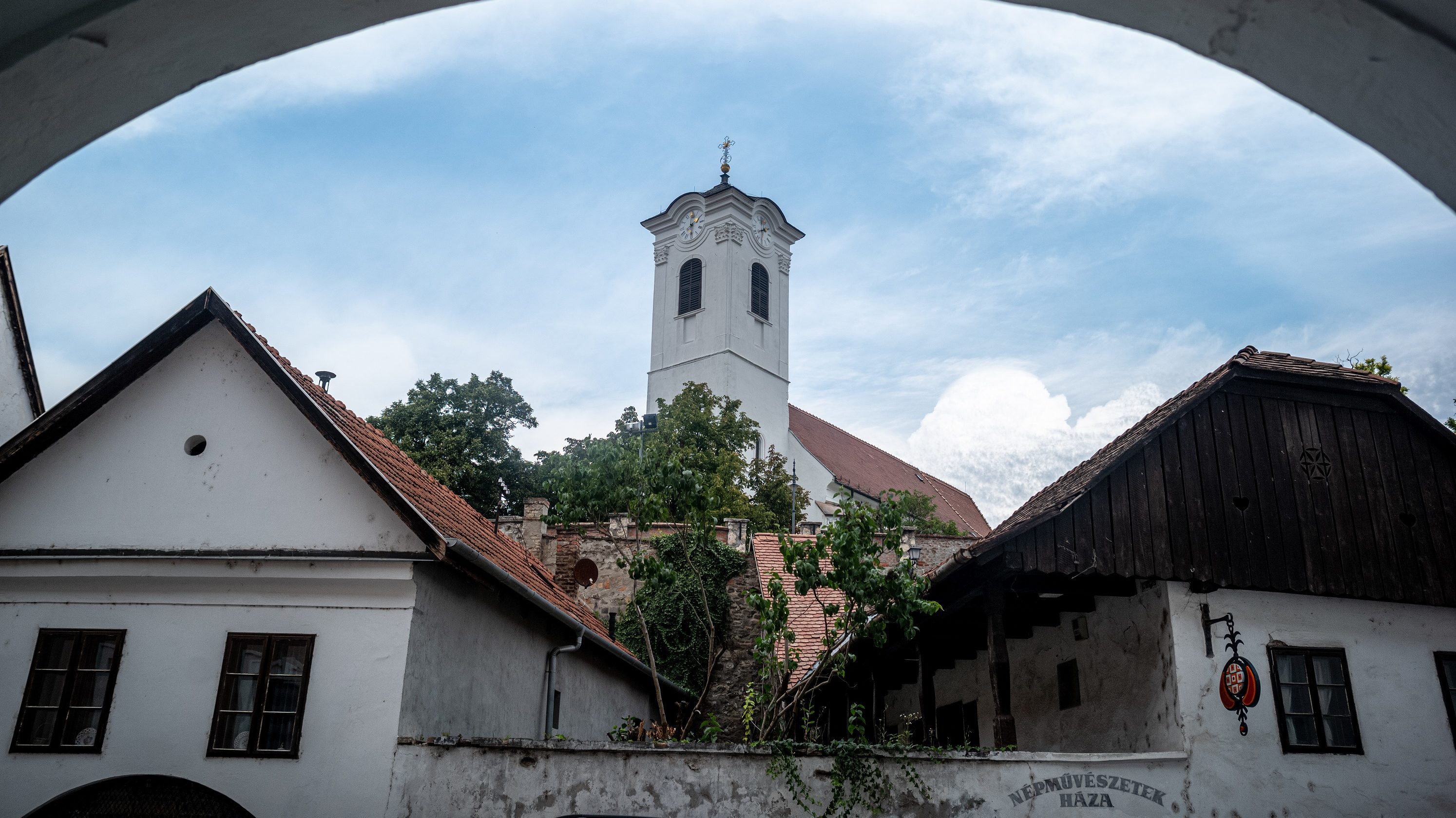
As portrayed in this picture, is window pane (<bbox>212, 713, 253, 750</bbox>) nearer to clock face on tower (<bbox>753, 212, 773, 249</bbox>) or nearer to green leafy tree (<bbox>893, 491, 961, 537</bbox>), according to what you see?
green leafy tree (<bbox>893, 491, 961, 537</bbox>)

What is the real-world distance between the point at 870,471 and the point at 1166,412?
42723 millimetres

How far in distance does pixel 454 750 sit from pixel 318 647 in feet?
6.02

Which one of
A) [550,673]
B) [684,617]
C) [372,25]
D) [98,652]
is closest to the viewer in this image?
[372,25]

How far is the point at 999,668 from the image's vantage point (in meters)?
11.8

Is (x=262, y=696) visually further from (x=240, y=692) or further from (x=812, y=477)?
(x=812, y=477)

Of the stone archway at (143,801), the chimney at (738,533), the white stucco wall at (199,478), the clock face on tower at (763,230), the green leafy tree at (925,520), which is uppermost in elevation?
the clock face on tower at (763,230)

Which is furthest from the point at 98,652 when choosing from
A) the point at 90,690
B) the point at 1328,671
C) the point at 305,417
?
the point at 1328,671

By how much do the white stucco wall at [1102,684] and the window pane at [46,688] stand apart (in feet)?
36.1

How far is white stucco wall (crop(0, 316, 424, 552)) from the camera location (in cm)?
1161

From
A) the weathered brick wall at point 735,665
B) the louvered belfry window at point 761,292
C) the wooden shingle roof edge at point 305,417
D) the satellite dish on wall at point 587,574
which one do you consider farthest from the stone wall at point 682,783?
the louvered belfry window at point 761,292

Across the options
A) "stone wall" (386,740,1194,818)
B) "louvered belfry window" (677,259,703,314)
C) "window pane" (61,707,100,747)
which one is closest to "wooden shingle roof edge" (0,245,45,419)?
"window pane" (61,707,100,747)

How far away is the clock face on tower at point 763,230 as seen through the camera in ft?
181

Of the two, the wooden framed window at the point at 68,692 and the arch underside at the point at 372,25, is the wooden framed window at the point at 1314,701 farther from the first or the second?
the wooden framed window at the point at 68,692

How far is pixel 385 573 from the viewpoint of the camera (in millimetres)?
11164
